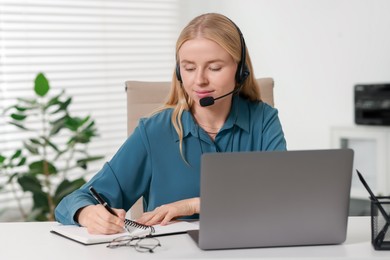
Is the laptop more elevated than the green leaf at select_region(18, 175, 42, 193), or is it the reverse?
the laptop

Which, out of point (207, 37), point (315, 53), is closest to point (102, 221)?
point (207, 37)

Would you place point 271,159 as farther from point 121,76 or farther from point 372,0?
point 121,76

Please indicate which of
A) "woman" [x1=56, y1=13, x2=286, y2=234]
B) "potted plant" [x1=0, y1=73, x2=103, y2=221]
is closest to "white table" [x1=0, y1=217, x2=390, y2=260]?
"woman" [x1=56, y1=13, x2=286, y2=234]

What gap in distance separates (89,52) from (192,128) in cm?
188

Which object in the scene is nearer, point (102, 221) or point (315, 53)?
point (102, 221)

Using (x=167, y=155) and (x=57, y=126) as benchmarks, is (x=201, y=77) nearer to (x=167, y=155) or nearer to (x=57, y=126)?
(x=167, y=155)

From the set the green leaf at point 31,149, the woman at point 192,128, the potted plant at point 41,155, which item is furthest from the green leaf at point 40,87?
the woman at point 192,128

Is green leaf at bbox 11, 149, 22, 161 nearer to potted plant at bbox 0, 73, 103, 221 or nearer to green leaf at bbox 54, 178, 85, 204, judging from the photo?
potted plant at bbox 0, 73, 103, 221

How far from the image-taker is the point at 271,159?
138 centimetres

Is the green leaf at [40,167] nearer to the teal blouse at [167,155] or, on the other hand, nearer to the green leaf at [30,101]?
the green leaf at [30,101]

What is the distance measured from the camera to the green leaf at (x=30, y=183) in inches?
123

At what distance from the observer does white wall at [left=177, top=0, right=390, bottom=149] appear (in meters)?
3.30

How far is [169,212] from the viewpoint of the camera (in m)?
1.69

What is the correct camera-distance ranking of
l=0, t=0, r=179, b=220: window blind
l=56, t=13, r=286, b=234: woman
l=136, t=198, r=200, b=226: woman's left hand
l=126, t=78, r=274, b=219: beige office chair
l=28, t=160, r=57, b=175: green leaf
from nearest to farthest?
l=136, t=198, r=200, b=226: woman's left hand, l=56, t=13, r=286, b=234: woman, l=126, t=78, r=274, b=219: beige office chair, l=28, t=160, r=57, b=175: green leaf, l=0, t=0, r=179, b=220: window blind
